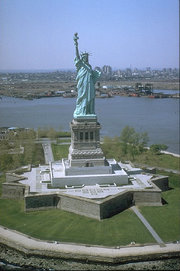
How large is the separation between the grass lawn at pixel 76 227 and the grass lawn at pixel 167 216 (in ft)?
1.22

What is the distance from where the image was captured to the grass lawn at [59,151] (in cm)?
1705

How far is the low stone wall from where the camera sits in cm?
1199

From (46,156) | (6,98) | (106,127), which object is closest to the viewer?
(6,98)

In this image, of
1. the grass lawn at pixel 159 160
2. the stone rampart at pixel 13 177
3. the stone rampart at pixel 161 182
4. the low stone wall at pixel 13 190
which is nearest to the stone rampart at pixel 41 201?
the low stone wall at pixel 13 190

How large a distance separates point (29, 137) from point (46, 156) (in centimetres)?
150

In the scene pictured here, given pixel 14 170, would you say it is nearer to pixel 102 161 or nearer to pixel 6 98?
pixel 102 161

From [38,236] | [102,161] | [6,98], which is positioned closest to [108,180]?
[102,161]

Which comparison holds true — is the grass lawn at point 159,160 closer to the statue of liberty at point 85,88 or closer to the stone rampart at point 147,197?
the stone rampart at point 147,197

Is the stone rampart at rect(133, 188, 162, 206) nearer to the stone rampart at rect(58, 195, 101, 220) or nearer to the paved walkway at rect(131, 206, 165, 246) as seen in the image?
the paved walkway at rect(131, 206, 165, 246)

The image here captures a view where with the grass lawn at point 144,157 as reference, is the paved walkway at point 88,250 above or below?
below

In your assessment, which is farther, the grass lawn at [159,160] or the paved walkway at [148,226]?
the grass lawn at [159,160]

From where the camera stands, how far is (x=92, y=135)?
1266cm

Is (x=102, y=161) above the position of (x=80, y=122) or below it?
below

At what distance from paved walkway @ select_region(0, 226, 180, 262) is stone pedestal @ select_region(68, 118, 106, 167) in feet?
12.2
